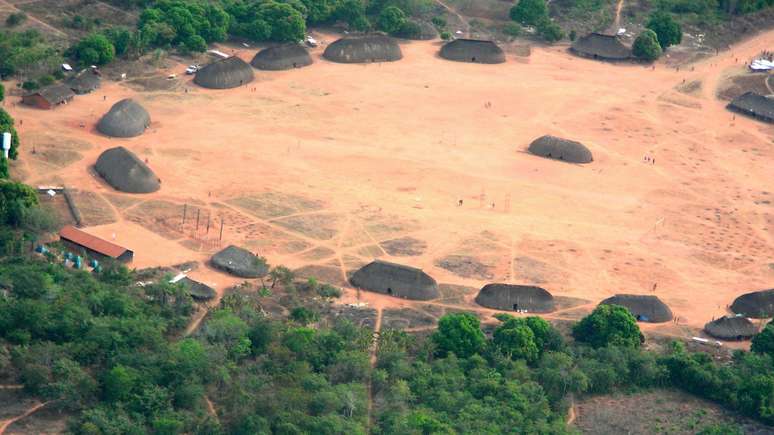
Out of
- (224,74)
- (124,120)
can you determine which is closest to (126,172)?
(124,120)

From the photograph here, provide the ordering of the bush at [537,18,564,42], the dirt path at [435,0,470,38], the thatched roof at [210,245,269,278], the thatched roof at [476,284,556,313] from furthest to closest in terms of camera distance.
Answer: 1. the dirt path at [435,0,470,38]
2. the bush at [537,18,564,42]
3. the thatched roof at [210,245,269,278]
4. the thatched roof at [476,284,556,313]

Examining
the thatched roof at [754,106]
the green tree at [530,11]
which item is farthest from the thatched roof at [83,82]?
the thatched roof at [754,106]

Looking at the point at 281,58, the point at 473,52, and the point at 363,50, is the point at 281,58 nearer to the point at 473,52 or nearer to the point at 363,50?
the point at 363,50

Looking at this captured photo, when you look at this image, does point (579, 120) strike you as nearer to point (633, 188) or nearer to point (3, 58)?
point (633, 188)

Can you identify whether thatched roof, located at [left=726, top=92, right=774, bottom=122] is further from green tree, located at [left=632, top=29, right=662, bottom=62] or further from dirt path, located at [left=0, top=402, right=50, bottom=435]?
dirt path, located at [left=0, top=402, right=50, bottom=435]

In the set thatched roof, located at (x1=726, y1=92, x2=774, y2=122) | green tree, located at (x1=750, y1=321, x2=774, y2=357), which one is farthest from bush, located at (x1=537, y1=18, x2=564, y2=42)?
green tree, located at (x1=750, y1=321, x2=774, y2=357)

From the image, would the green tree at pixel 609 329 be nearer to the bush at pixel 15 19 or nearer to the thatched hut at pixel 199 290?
the thatched hut at pixel 199 290

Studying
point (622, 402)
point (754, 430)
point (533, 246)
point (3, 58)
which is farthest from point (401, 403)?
point (3, 58)
